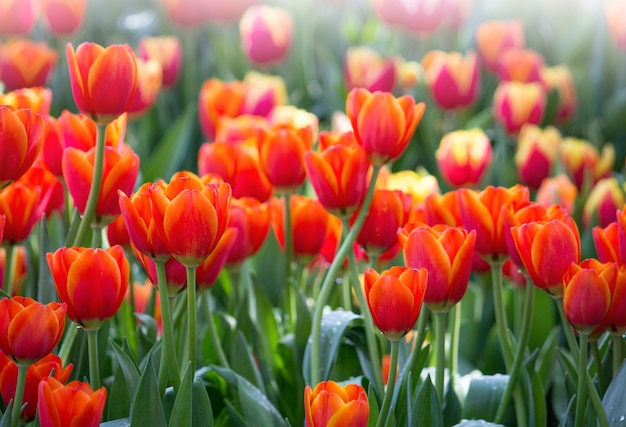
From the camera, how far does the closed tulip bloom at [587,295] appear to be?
3.18 feet

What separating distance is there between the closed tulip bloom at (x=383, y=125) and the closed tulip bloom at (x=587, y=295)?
0.88 ft

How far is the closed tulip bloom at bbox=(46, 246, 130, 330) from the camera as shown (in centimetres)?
96

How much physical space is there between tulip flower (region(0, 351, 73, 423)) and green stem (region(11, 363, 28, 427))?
5 cm

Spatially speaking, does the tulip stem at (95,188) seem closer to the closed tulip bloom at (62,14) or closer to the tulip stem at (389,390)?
the tulip stem at (389,390)

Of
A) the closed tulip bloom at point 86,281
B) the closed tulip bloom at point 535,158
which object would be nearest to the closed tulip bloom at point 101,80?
the closed tulip bloom at point 86,281

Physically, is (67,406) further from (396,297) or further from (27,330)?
(396,297)

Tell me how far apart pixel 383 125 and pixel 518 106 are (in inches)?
45.8

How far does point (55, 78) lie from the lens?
2633mm

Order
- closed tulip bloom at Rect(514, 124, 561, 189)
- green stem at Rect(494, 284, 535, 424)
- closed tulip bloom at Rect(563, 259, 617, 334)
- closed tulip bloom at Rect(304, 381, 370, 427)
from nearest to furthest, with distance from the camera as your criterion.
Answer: closed tulip bloom at Rect(304, 381, 370, 427)
closed tulip bloom at Rect(563, 259, 617, 334)
green stem at Rect(494, 284, 535, 424)
closed tulip bloom at Rect(514, 124, 561, 189)

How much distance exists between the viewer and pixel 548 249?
3.26 ft

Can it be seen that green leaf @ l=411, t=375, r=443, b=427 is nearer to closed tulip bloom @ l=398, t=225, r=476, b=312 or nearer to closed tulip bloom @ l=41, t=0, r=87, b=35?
closed tulip bloom @ l=398, t=225, r=476, b=312

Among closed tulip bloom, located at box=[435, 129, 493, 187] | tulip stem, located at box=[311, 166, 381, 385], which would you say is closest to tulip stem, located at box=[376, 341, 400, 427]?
tulip stem, located at box=[311, 166, 381, 385]

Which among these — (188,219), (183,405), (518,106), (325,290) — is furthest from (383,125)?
(518,106)

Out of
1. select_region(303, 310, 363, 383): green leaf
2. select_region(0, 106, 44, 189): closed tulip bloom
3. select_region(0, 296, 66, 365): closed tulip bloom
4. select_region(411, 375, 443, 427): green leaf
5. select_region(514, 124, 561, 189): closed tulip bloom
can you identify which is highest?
select_region(0, 106, 44, 189): closed tulip bloom
